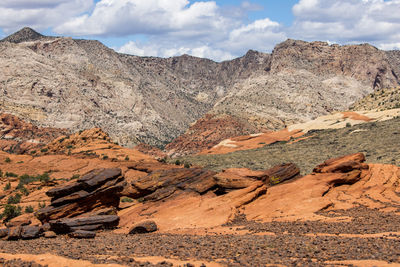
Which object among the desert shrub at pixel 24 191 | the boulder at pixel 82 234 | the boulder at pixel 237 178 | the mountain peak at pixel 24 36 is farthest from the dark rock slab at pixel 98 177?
the mountain peak at pixel 24 36

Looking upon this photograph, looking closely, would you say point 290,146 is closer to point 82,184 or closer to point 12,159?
point 12,159

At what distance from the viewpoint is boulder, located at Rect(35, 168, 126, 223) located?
2380 cm

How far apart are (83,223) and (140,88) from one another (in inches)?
6379

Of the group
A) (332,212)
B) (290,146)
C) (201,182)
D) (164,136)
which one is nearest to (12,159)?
(201,182)

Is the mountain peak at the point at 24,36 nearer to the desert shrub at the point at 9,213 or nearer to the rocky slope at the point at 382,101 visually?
the rocky slope at the point at 382,101

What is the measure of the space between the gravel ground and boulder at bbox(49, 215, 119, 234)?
1.33 meters

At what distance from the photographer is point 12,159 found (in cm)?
4362

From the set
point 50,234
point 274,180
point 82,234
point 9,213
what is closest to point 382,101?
point 274,180

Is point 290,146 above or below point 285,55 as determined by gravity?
below

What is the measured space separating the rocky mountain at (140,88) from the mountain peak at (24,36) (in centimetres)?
45

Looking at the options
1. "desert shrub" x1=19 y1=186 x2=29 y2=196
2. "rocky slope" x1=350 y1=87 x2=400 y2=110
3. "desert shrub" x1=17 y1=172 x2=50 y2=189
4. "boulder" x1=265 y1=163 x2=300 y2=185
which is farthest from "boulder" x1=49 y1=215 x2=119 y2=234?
"rocky slope" x1=350 y1=87 x2=400 y2=110

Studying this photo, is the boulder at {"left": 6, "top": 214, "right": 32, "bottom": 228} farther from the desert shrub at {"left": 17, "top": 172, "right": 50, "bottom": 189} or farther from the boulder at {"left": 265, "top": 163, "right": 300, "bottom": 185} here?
the boulder at {"left": 265, "top": 163, "right": 300, "bottom": 185}

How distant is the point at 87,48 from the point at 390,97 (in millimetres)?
129322

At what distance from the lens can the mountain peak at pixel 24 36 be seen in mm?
172837
